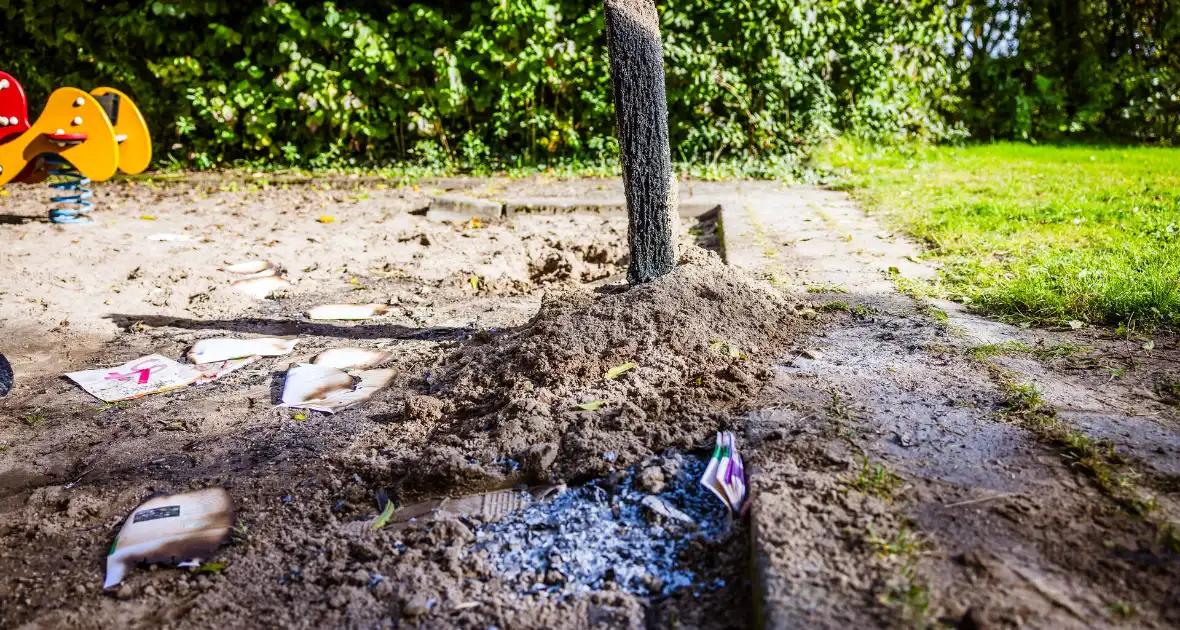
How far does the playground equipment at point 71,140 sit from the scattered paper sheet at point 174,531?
439cm

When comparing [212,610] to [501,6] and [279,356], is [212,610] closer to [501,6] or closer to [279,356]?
[279,356]

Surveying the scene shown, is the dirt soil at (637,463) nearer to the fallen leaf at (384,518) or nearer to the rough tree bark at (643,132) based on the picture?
the fallen leaf at (384,518)

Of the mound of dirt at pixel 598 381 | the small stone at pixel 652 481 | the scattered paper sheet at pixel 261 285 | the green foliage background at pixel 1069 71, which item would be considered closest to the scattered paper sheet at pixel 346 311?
the scattered paper sheet at pixel 261 285

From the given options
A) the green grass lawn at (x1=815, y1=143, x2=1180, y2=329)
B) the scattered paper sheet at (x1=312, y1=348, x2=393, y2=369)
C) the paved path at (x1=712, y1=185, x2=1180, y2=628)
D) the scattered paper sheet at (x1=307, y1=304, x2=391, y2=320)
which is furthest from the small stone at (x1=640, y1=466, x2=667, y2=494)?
the scattered paper sheet at (x1=307, y1=304, x2=391, y2=320)

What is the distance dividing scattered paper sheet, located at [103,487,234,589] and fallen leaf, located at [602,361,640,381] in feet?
3.78

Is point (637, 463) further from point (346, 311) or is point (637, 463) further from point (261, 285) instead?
point (261, 285)

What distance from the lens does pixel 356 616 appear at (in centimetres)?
176

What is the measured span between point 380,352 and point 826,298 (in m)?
1.91

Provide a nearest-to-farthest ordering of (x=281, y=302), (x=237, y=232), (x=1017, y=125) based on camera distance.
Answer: (x=281, y=302), (x=237, y=232), (x=1017, y=125)

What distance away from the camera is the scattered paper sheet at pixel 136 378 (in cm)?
314

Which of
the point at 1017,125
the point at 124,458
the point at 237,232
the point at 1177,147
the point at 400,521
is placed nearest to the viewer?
the point at 400,521

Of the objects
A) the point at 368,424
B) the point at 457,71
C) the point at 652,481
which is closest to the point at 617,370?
the point at 652,481

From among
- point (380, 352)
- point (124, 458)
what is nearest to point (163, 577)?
point (124, 458)

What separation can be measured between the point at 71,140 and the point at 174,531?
15.3ft
